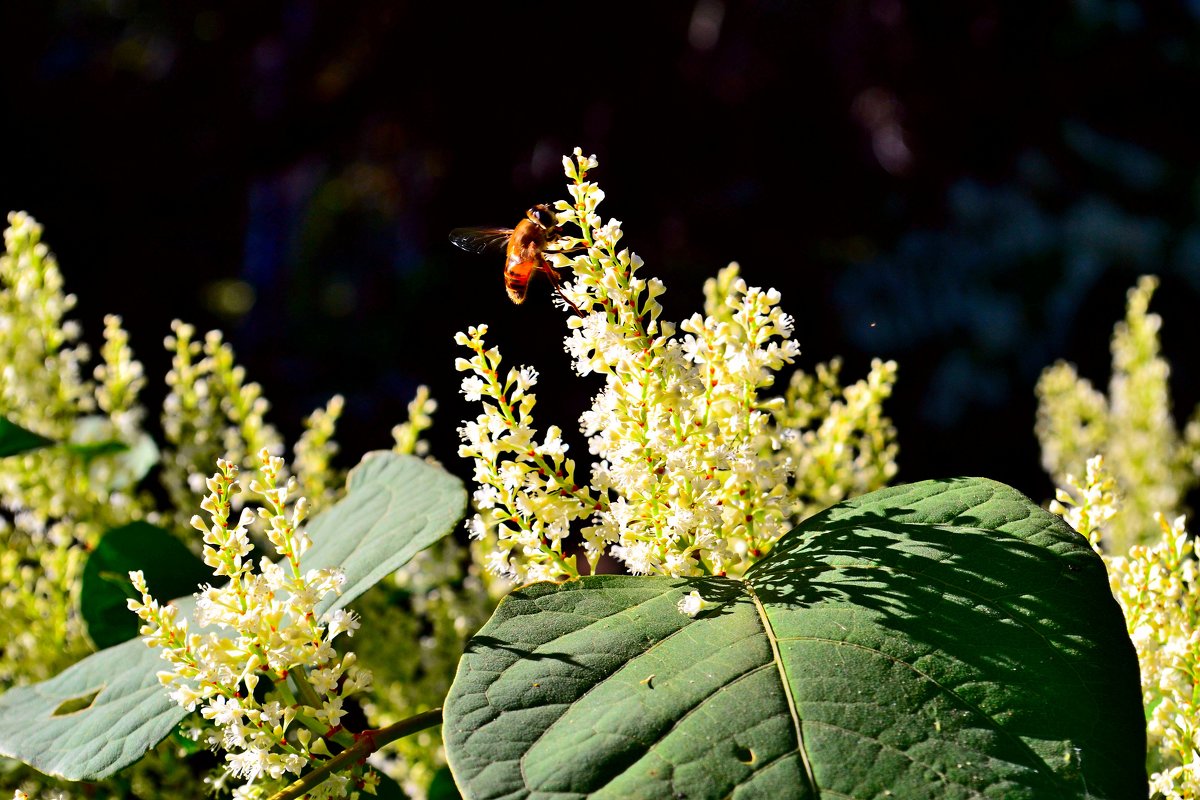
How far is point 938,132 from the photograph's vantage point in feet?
13.4

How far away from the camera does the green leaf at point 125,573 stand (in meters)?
0.95

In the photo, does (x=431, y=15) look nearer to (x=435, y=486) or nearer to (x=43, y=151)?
(x=43, y=151)

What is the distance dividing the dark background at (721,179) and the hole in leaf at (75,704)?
2773 millimetres

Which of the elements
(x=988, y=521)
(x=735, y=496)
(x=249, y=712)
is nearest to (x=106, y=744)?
(x=249, y=712)

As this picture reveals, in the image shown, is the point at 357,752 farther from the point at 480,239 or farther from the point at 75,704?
the point at 480,239

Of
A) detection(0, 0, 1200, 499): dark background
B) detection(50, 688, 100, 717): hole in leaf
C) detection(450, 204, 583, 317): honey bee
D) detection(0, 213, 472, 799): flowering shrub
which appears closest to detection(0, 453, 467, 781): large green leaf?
detection(50, 688, 100, 717): hole in leaf

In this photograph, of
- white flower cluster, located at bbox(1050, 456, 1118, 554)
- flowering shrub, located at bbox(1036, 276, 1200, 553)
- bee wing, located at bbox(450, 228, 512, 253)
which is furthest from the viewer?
flowering shrub, located at bbox(1036, 276, 1200, 553)

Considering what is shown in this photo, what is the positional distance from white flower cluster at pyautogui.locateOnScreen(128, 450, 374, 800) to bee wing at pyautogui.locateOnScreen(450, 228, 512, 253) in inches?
24.5

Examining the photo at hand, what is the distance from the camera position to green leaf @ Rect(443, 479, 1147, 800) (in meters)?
0.51

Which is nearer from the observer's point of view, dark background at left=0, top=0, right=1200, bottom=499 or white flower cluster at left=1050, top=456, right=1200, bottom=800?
white flower cluster at left=1050, top=456, right=1200, bottom=800

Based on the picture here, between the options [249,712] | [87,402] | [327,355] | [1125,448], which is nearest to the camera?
[249,712]

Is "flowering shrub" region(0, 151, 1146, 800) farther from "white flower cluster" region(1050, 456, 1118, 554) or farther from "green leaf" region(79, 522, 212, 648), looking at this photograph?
"green leaf" region(79, 522, 212, 648)

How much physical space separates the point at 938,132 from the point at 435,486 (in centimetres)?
377

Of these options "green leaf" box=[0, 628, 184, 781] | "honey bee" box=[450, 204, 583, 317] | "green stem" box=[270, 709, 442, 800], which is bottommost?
"green stem" box=[270, 709, 442, 800]
